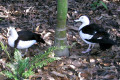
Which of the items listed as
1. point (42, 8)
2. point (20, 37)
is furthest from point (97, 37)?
point (42, 8)

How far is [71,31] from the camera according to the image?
6160 mm

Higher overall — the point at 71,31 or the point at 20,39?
the point at 20,39

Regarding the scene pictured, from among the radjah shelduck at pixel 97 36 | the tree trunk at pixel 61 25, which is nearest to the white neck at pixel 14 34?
the tree trunk at pixel 61 25

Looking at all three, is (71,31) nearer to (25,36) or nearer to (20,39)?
(25,36)

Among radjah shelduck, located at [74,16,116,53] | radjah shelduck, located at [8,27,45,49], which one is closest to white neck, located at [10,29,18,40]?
radjah shelduck, located at [8,27,45,49]

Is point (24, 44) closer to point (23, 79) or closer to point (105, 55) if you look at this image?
point (23, 79)

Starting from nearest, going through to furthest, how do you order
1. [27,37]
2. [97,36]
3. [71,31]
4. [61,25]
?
[61,25] → [97,36] → [27,37] → [71,31]

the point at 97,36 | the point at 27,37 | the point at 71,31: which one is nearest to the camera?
the point at 97,36

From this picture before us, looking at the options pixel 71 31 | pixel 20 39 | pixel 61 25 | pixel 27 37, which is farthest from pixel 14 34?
pixel 71 31

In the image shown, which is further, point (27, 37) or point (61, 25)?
point (27, 37)

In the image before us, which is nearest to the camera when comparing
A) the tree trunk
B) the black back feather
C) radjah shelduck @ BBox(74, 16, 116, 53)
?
the tree trunk

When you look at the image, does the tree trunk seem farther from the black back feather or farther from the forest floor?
the black back feather

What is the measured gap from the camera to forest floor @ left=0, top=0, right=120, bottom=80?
4055 mm

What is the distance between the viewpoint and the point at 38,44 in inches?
216
